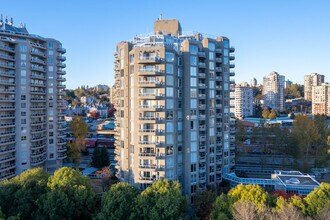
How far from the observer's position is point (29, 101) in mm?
59219

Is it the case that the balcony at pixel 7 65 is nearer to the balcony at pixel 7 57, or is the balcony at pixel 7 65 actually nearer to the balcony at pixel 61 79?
the balcony at pixel 7 57

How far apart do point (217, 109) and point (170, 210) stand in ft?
76.0

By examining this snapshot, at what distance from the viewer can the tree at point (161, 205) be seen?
35.5 meters

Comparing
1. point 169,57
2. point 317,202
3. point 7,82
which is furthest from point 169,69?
point 7,82

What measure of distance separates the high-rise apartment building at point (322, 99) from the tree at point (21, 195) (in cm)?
14032

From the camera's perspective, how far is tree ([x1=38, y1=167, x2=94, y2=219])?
37375 mm

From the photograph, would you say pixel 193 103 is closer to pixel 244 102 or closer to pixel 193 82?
pixel 193 82

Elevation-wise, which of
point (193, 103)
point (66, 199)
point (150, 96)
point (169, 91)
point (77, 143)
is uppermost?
point (169, 91)

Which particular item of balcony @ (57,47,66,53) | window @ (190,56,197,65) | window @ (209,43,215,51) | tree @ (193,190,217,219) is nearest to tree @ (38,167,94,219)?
tree @ (193,190,217,219)

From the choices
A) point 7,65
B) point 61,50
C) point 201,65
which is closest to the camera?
point 201,65

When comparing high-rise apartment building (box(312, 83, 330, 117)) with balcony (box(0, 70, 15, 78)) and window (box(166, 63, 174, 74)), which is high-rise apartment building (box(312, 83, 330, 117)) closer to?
window (box(166, 63, 174, 74))

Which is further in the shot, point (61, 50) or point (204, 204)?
point (61, 50)

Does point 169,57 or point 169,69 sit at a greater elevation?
point 169,57

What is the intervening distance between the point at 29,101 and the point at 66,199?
28.3 meters
